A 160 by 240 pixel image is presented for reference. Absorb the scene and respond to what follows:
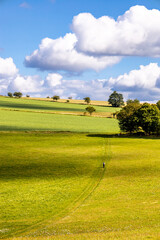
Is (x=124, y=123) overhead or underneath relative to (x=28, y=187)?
overhead

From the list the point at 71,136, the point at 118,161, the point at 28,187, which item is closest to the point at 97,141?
the point at 71,136

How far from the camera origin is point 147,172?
41469 millimetres

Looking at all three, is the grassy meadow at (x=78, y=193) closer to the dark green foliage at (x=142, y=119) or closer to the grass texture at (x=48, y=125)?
the dark green foliage at (x=142, y=119)

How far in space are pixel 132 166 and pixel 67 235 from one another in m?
27.6

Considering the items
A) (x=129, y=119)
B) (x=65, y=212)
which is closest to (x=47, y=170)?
(x=65, y=212)

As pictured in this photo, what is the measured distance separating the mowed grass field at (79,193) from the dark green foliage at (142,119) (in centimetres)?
2505

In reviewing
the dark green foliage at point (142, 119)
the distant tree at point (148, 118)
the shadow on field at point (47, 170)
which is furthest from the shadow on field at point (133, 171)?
the dark green foliage at point (142, 119)

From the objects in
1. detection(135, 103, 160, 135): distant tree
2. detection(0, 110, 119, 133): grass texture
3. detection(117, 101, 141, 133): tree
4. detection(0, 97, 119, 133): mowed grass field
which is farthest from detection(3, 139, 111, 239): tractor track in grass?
detection(0, 97, 119, 133): mowed grass field

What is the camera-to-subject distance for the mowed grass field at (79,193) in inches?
849

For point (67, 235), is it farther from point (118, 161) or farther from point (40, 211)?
point (118, 161)

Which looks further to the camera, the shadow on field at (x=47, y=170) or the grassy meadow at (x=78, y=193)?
the shadow on field at (x=47, y=170)

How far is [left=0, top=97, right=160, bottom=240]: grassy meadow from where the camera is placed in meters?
21.5

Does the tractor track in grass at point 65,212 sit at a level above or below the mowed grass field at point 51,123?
below

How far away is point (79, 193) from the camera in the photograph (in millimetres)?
31984
